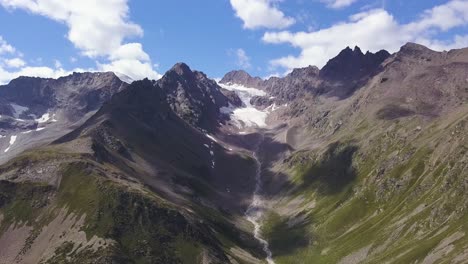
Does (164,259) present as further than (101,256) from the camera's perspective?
Yes

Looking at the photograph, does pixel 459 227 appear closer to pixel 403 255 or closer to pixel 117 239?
pixel 403 255

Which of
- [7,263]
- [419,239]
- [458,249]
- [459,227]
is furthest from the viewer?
[7,263]

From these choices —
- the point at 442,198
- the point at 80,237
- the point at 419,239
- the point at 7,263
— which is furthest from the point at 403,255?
the point at 7,263

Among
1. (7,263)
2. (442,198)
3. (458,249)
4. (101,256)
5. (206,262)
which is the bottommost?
(458,249)

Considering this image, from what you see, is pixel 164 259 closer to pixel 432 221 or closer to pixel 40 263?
pixel 40 263

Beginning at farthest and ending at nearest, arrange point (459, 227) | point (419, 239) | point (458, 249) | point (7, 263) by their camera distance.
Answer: point (7, 263), point (419, 239), point (459, 227), point (458, 249)

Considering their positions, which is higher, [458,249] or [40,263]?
[40,263]

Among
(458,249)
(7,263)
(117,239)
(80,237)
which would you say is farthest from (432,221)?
(7,263)

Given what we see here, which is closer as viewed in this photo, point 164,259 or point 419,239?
point 419,239

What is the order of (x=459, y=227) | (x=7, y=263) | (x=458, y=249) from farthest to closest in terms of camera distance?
(x=7, y=263), (x=459, y=227), (x=458, y=249)
